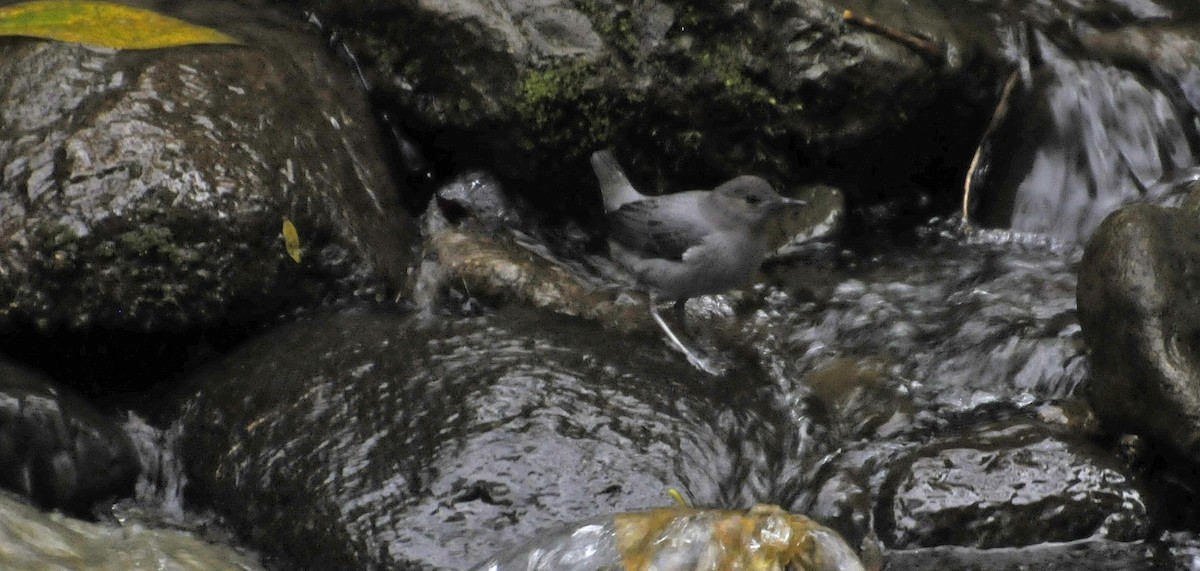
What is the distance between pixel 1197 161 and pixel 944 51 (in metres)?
1.58

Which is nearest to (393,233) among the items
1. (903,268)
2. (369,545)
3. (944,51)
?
(369,545)

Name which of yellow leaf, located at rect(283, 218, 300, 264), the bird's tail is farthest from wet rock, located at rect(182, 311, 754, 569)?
the bird's tail

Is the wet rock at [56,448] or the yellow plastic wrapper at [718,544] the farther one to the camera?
the wet rock at [56,448]

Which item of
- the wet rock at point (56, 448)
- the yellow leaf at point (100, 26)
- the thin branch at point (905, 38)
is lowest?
the wet rock at point (56, 448)

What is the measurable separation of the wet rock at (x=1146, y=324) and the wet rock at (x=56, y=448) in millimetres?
3817

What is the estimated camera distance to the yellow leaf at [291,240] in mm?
5121

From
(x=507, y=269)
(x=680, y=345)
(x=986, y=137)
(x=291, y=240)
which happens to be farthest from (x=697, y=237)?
(x=986, y=137)

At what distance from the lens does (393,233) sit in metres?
5.77

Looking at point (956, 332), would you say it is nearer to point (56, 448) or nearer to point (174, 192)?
point (174, 192)

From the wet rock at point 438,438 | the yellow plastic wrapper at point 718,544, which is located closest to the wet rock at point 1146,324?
the wet rock at point 438,438

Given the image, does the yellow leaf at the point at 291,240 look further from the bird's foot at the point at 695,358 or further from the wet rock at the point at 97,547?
the bird's foot at the point at 695,358

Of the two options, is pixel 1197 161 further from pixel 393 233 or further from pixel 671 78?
pixel 393 233

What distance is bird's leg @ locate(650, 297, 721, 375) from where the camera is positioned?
16.3 feet

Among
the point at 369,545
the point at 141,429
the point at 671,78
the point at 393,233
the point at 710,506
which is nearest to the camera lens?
the point at 369,545
